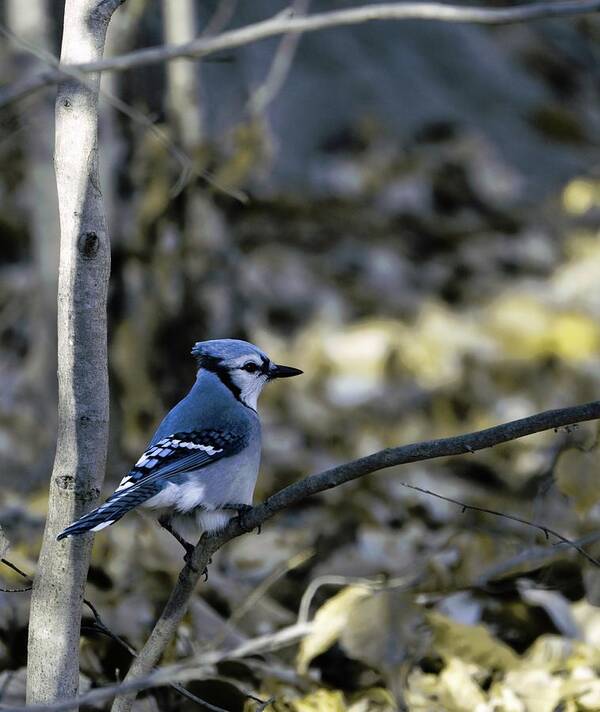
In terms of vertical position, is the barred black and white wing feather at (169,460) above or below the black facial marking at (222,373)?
below

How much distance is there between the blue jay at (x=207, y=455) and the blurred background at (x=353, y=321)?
361 mm

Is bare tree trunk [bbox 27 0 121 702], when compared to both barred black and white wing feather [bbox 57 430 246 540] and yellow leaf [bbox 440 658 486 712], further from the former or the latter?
yellow leaf [bbox 440 658 486 712]

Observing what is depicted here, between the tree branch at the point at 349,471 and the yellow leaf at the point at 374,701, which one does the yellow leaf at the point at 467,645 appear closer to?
the yellow leaf at the point at 374,701

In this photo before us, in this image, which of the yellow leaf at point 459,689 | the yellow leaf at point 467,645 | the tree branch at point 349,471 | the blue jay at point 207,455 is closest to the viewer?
the tree branch at point 349,471

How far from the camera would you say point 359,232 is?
701 centimetres

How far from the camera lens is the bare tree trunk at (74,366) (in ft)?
5.71

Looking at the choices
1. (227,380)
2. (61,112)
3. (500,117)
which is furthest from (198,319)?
(500,117)

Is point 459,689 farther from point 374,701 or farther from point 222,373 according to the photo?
point 222,373

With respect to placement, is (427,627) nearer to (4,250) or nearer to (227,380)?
(227,380)

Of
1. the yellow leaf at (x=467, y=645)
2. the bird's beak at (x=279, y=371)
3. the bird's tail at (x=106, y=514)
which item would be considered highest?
the bird's beak at (x=279, y=371)

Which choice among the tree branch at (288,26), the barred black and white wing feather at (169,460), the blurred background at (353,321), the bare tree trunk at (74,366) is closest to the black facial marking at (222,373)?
the barred black and white wing feather at (169,460)

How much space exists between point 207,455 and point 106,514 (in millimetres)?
533

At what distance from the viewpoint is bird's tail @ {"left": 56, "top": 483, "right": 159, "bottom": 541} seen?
67.1 inches

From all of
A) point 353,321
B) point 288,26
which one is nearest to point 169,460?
point 288,26
